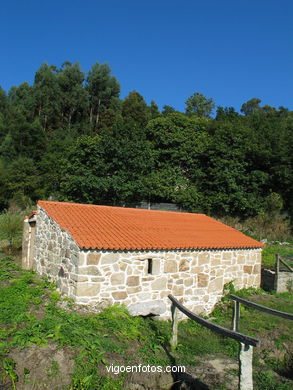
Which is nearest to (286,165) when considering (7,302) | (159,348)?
(159,348)

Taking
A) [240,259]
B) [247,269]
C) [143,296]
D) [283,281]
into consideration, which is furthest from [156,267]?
[283,281]

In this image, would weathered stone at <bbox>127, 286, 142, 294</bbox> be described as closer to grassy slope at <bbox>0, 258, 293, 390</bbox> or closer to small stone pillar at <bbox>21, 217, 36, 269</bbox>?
grassy slope at <bbox>0, 258, 293, 390</bbox>

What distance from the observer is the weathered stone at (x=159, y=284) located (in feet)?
27.3

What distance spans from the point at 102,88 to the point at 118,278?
36241 millimetres

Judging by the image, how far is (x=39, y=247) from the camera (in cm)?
934

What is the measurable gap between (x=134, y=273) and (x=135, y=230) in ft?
5.14

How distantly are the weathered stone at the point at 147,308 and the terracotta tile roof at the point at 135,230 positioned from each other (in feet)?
4.93

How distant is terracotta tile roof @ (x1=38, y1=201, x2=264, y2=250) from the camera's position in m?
7.86

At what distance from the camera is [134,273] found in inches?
313

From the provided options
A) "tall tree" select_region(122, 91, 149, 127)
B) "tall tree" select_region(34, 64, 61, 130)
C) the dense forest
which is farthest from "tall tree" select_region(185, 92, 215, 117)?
"tall tree" select_region(34, 64, 61, 130)

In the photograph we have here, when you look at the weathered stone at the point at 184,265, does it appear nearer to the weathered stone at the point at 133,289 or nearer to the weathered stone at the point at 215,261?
the weathered stone at the point at 215,261

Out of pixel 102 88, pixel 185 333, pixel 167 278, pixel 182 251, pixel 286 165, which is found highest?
pixel 102 88

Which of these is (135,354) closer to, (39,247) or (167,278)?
(167,278)

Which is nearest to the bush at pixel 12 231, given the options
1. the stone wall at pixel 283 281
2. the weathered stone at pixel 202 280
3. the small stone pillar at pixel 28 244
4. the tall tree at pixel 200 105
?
the small stone pillar at pixel 28 244
